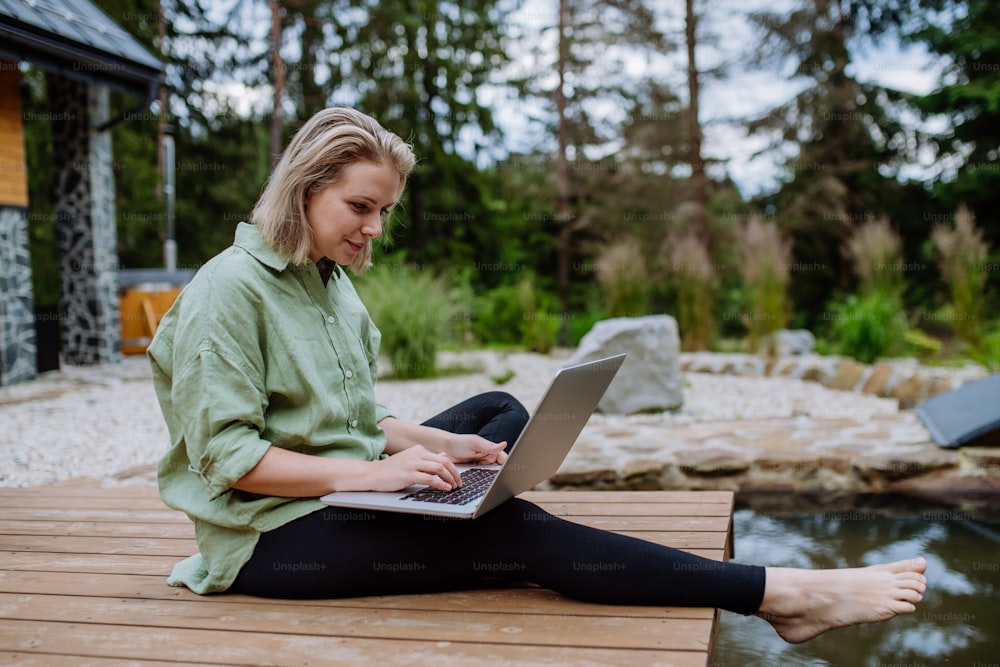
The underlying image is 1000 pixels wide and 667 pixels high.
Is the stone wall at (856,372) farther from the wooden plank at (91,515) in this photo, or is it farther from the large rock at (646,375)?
the wooden plank at (91,515)

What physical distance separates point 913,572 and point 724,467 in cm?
178

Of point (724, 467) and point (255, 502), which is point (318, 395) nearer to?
point (255, 502)

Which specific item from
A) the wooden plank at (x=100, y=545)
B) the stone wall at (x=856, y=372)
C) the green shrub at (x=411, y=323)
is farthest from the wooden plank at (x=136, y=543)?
the green shrub at (x=411, y=323)

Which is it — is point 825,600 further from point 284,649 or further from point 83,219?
point 83,219

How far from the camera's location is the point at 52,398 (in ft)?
18.0

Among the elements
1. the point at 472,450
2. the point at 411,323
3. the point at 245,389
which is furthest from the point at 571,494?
the point at 411,323

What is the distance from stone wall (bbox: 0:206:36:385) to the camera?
6.03 metres

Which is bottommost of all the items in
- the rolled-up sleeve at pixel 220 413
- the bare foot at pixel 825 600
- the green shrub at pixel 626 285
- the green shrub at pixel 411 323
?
the bare foot at pixel 825 600

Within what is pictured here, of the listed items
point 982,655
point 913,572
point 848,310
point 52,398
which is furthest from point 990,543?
point 52,398

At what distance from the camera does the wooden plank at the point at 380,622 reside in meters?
1.30

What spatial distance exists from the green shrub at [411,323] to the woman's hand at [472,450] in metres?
4.38

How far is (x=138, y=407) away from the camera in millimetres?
5176

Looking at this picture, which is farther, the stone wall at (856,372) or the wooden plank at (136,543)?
the stone wall at (856,372)

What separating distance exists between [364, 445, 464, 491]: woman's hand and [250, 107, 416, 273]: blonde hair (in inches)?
15.8
